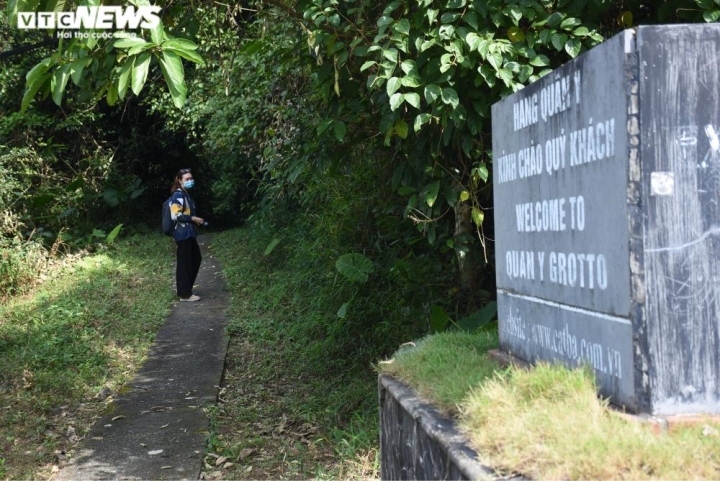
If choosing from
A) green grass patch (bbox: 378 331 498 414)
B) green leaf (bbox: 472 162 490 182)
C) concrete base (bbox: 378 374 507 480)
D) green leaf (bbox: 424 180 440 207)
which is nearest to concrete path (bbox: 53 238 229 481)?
concrete base (bbox: 378 374 507 480)

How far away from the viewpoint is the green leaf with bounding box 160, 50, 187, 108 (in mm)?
3408

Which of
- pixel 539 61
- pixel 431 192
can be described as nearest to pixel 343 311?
pixel 431 192

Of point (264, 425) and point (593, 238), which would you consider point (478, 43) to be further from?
point (264, 425)

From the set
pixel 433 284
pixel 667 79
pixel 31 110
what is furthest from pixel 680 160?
pixel 31 110

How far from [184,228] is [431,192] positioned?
5.58 m

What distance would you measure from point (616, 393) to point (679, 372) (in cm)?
25

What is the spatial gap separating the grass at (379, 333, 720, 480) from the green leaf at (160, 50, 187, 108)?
5.44ft

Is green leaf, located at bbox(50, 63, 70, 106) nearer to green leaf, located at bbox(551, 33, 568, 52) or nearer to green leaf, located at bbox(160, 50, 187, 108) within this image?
green leaf, located at bbox(160, 50, 187, 108)

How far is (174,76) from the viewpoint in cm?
345

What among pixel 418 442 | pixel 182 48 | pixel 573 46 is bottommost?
pixel 418 442

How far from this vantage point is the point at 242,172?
16.6 meters

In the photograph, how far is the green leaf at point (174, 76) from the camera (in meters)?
3.41

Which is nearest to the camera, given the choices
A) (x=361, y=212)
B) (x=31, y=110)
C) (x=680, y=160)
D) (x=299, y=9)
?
(x=680, y=160)

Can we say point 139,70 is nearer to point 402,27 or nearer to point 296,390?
point 402,27
